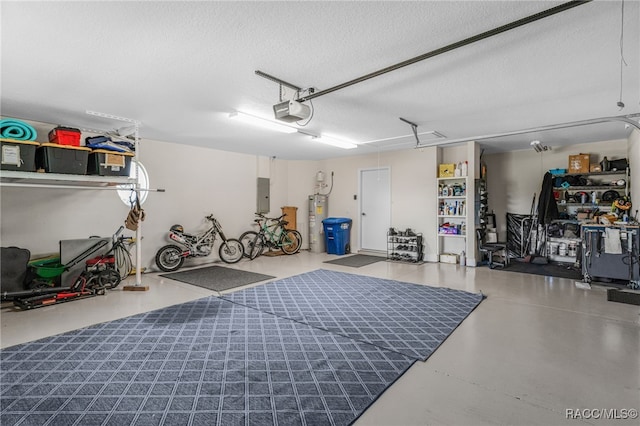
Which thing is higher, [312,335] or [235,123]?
[235,123]

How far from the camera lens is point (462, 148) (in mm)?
6598

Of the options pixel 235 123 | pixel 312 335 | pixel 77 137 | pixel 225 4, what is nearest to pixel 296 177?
pixel 235 123

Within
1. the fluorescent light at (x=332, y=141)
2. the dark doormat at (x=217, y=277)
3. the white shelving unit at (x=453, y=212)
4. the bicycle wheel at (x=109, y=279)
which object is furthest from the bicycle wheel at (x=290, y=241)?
the bicycle wheel at (x=109, y=279)

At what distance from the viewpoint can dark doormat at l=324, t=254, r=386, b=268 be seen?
6523mm

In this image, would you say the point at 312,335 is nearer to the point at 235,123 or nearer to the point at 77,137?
the point at 235,123

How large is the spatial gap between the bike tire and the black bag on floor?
1960mm

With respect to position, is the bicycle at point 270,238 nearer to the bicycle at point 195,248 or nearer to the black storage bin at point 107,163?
the bicycle at point 195,248

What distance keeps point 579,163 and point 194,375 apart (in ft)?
24.7

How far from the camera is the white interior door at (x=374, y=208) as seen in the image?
752cm

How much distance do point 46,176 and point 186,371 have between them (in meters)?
3.14

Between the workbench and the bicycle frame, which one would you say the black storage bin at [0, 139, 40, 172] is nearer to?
the bicycle frame

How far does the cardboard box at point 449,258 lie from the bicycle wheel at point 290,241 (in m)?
3.56

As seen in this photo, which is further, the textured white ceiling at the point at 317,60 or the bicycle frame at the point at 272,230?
the bicycle frame at the point at 272,230

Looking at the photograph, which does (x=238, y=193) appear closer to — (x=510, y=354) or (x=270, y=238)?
(x=270, y=238)
